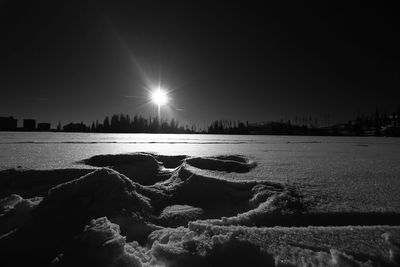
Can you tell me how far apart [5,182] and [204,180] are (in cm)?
286

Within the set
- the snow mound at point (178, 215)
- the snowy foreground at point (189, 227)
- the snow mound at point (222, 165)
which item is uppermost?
the snow mound at point (222, 165)

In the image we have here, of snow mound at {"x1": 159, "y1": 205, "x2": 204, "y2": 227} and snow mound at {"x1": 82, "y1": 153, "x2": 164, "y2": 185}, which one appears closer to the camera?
snow mound at {"x1": 159, "y1": 205, "x2": 204, "y2": 227}

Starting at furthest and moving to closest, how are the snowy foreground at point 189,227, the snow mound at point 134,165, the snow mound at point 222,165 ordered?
1. the snow mound at point 222,165
2. the snow mound at point 134,165
3. the snowy foreground at point 189,227

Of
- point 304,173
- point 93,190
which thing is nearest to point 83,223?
point 93,190

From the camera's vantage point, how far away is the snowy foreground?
4.74 feet

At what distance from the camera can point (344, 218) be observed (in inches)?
76.1

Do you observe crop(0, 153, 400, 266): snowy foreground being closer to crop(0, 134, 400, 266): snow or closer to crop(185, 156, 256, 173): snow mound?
crop(0, 134, 400, 266): snow

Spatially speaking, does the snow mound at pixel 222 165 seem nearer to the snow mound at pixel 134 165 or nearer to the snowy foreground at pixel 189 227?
the snow mound at pixel 134 165

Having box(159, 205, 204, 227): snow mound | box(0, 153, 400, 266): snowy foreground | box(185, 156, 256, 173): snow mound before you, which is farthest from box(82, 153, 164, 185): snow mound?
box(159, 205, 204, 227): snow mound

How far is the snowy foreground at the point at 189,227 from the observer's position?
144cm

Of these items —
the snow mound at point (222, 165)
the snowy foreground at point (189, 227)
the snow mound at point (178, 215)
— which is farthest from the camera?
the snow mound at point (222, 165)

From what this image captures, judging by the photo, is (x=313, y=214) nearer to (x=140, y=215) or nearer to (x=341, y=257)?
(x=341, y=257)

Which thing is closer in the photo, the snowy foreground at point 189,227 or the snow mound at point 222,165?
the snowy foreground at point 189,227

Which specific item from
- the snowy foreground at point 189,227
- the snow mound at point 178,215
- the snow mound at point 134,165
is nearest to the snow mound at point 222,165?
the snow mound at point 134,165
